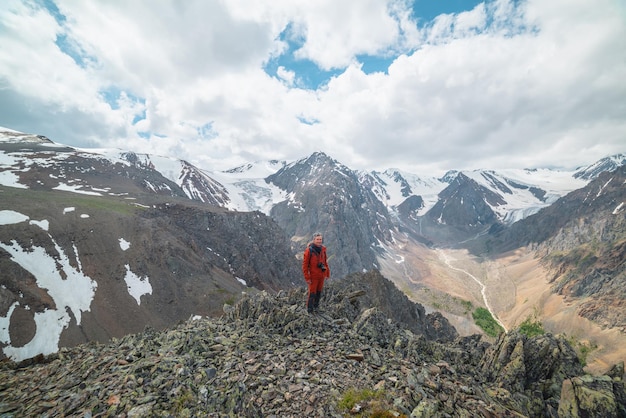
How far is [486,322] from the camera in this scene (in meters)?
137

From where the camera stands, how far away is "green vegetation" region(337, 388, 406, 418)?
9.55 meters

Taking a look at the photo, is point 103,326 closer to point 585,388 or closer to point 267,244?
point 585,388

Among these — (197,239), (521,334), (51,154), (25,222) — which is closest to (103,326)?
(25,222)

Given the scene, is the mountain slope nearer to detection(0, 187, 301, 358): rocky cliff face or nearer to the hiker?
detection(0, 187, 301, 358): rocky cliff face

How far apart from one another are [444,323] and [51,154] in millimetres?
181780

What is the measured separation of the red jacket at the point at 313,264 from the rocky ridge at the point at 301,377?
2.36 m

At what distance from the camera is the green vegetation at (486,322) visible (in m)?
127

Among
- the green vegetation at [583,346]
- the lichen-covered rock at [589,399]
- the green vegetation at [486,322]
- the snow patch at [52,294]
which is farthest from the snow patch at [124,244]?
the green vegetation at [486,322]

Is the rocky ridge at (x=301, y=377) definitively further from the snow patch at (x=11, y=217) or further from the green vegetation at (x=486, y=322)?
the green vegetation at (x=486, y=322)

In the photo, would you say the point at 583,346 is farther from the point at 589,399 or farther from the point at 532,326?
the point at 589,399

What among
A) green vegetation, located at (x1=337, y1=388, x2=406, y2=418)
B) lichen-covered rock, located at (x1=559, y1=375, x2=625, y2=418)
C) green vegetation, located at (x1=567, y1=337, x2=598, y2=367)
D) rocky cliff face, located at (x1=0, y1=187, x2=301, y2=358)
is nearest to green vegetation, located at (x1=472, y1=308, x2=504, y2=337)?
green vegetation, located at (x1=567, y1=337, x2=598, y2=367)

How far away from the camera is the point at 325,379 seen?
11.2 meters

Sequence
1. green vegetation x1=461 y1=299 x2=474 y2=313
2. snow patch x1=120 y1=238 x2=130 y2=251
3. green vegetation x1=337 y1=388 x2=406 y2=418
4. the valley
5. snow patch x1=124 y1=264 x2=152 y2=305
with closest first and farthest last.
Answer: green vegetation x1=337 y1=388 x2=406 y2=418 → snow patch x1=124 y1=264 x2=152 y2=305 → snow patch x1=120 y1=238 x2=130 y2=251 → the valley → green vegetation x1=461 y1=299 x2=474 y2=313

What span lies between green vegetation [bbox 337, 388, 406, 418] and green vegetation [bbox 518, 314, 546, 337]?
139m
